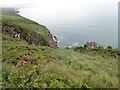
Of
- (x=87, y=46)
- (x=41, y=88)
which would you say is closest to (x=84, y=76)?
(x=41, y=88)

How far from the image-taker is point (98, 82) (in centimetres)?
663

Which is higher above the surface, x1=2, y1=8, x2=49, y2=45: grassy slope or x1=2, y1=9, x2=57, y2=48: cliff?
x1=2, y1=8, x2=49, y2=45: grassy slope

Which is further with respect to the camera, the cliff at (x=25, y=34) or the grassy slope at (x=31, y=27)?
the grassy slope at (x=31, y=27)

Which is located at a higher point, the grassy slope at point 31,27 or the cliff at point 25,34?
the grassy slope at point 31,27

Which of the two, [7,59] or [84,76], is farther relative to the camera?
[7,59]

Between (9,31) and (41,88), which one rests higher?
(9,31)

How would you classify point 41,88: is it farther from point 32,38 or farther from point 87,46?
point 32,38

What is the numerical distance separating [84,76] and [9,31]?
32481mm

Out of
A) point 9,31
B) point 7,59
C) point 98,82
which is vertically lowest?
point 98,82

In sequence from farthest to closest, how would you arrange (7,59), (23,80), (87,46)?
(87,46) < (7,59) < (23,80)

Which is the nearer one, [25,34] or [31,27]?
[25,34]

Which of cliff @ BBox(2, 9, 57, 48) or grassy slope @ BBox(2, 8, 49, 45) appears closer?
cliff @ BBox(2, 9, 57, 48)

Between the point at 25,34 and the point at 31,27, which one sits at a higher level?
the point at 31,27

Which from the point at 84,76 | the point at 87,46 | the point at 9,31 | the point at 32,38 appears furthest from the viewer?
the point at 32,38
